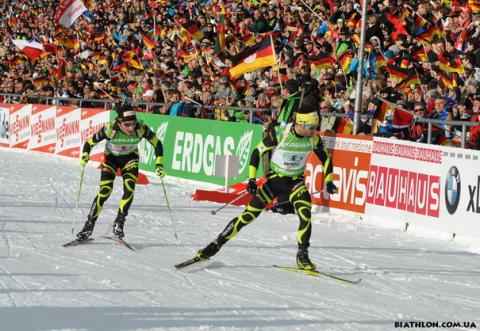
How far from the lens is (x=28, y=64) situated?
122 feet

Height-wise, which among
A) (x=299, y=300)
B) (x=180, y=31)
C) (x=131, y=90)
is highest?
(x=180, y=31)

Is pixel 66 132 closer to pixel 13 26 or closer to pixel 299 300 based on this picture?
pixel 13 26

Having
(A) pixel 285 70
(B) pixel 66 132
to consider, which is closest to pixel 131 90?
(B) pixel 66 132

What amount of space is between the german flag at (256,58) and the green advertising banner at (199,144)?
1.20 meters

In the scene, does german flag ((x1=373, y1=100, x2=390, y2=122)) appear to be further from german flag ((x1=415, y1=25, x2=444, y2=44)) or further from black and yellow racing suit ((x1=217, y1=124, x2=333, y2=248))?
black and yellow racing suit ((x1=217, y1=124, x2=333, y2=248))

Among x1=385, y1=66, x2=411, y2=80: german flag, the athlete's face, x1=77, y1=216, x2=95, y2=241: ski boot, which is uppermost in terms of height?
x1=385, y1=66, x2=411, y2=80: german flag

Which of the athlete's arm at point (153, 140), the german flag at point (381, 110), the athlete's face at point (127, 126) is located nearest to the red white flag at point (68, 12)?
the german flag at point (381, 110)

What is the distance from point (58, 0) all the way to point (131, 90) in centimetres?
1554

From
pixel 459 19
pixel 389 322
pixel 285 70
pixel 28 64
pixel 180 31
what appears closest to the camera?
pixel 389 322

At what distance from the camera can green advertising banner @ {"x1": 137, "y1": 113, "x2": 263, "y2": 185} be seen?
63.6 feet

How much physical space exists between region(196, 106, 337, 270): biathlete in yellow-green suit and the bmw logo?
3.73 metres

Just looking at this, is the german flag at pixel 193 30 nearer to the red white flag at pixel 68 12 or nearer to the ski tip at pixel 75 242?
the red white flag at pixel 68 12

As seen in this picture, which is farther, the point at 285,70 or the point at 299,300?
the point at 285,70

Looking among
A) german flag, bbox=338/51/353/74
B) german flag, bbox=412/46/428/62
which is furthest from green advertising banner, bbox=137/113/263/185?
german flag, bbox=412/46/428/62
